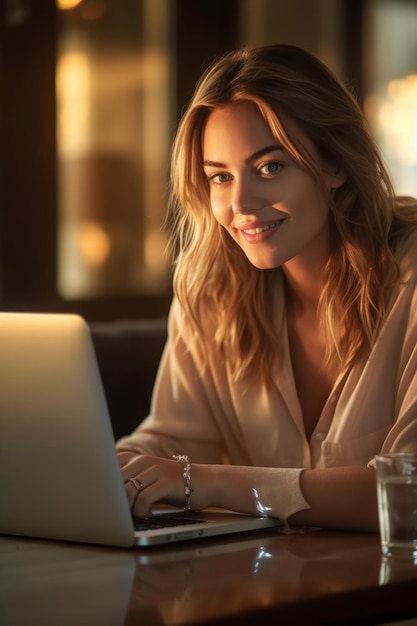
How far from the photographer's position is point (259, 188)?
6.41 feet

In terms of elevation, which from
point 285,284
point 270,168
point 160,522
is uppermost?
point 270,168

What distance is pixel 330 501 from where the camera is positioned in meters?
1.64

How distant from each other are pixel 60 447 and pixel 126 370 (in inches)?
44.3

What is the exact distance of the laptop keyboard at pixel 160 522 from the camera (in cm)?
154

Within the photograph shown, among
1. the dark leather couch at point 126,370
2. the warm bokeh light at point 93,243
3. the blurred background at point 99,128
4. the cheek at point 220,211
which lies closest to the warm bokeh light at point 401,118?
the blurred background at point 99,128

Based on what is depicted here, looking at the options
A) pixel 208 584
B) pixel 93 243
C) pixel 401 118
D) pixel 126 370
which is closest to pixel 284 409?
pixel 126 370

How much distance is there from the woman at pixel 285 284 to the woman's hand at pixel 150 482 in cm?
19

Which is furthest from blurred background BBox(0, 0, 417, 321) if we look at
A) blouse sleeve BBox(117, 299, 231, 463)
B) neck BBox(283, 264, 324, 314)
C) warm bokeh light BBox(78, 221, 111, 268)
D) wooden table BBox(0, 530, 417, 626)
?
wooden table BBox(0, 530, 417, 626)

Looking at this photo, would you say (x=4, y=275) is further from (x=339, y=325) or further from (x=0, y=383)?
(x=0, y=383)

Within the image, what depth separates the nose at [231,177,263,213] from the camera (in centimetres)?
194

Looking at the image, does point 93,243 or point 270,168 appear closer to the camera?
point 270,168

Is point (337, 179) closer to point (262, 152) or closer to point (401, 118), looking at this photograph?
point (262, 152)

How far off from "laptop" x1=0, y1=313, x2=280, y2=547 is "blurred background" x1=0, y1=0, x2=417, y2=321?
9.23ft

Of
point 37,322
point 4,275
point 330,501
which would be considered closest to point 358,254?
point 330,501
